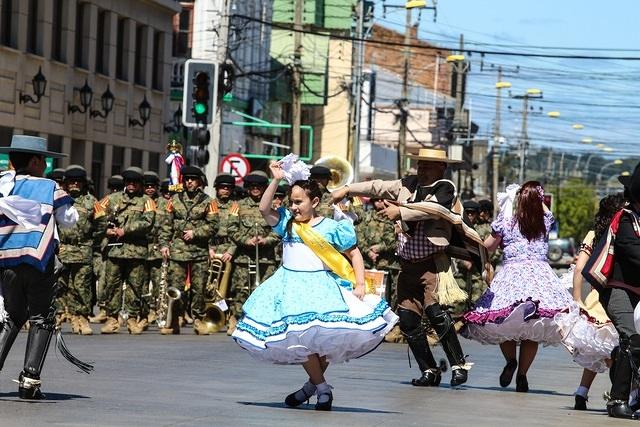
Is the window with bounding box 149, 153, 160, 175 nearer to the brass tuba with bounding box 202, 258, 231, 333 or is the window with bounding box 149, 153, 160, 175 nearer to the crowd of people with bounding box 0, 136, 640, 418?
the crowd of people with bounding box 0, 136, 640, 418

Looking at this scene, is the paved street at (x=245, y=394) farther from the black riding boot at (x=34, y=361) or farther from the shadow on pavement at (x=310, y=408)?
the black riding boot at (x=34, y=361)

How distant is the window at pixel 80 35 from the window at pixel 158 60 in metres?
6.24

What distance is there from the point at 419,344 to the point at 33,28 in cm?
2730

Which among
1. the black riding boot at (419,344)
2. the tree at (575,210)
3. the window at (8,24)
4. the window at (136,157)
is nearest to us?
the black riding boot at (419,344)

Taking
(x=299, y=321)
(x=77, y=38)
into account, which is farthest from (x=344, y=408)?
(x=77, y=38)

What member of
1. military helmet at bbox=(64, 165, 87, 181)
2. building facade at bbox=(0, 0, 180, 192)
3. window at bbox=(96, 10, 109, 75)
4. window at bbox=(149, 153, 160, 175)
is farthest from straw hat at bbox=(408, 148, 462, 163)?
window at bbox=(149, 153, 160, 175)

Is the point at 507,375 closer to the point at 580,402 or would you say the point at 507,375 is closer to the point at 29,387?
the point at 580,402

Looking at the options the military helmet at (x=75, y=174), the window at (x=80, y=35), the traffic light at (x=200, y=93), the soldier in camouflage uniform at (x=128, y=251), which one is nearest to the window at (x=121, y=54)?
the window at (x=80, y=35)

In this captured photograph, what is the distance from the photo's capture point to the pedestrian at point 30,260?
12.9 meters

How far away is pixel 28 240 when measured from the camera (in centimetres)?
1293

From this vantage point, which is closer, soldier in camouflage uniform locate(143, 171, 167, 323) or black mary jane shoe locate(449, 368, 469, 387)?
black mary jane shoe locate(449, 368, 469, 387)

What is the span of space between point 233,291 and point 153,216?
161 cm

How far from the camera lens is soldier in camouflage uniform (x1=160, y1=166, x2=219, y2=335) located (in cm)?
2325

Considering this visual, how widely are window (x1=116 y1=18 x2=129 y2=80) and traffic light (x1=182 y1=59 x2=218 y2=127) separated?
20.7 m
